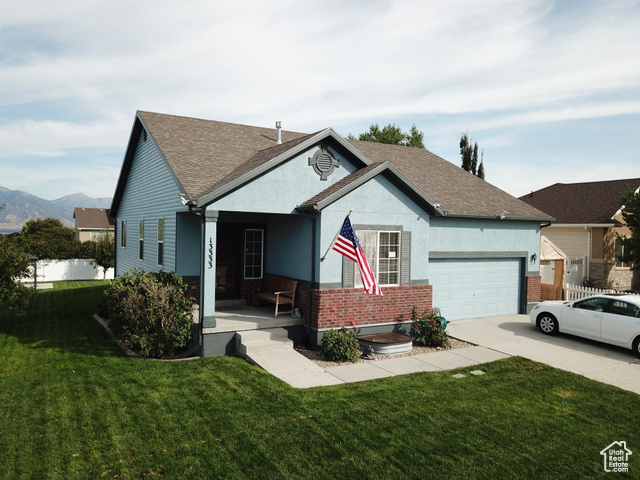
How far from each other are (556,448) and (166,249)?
11278mm

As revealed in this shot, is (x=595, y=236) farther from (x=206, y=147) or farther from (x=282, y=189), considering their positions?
(x=206, y=147)

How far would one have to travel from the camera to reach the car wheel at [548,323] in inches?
541

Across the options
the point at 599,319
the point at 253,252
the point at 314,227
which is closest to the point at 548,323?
the point at 599,319

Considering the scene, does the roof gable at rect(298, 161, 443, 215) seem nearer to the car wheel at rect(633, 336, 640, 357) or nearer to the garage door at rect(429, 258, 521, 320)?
the garage door at rect(429, 258, 521, 320)

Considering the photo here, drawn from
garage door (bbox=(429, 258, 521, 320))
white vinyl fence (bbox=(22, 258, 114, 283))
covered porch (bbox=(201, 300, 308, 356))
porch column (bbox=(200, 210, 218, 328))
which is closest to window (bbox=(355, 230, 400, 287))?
covered porch (bbox=(201, 300, 308, 356))

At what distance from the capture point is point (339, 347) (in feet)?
36.7

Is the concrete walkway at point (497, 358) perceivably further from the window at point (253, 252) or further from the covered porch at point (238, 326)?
the window at point (253, 252)

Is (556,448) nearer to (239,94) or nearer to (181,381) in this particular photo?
(181,381)

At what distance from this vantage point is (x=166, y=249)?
14.3 m

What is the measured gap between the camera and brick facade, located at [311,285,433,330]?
11969 mm

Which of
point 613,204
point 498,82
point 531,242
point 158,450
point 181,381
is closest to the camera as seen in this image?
point 158,450

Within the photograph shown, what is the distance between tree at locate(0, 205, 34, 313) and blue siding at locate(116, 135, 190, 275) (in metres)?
3.72

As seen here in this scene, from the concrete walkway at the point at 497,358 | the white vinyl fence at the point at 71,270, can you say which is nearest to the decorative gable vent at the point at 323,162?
the concrete walkway at the point at 497,358

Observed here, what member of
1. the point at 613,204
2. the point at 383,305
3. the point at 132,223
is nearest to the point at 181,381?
the point at 383,305
